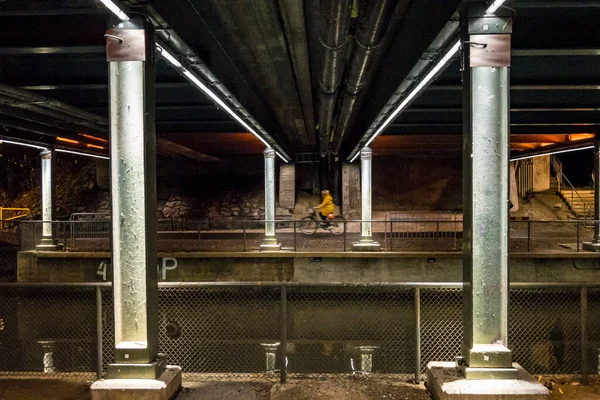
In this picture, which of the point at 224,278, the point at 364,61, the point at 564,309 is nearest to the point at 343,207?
the point at 224,278

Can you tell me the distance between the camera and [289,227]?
21859 millimetres

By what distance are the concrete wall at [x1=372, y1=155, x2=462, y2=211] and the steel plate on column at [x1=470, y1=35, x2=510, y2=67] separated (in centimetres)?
2083

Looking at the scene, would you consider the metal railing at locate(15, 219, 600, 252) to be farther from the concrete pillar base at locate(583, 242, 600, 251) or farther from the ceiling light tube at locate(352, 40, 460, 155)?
the ceiling light tube at locate(352, 40, 460, 155)

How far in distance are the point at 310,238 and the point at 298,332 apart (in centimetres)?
761

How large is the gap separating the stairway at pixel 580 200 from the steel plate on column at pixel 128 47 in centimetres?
2755

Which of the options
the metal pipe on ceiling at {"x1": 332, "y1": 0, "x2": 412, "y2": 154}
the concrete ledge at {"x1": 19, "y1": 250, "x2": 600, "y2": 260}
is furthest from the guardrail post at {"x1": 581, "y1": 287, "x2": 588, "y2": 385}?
the concrete ledge at {"x1": 19, "y1": 250, "x2": 600, "y2": 260}

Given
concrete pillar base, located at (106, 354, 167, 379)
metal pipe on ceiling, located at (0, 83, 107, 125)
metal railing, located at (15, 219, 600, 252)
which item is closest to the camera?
concrete pillar base, located at (106, 354, 167, 379)

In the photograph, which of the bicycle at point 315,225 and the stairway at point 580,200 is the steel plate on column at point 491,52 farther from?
the stairway at point 580,200

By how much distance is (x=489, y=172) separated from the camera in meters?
4.30

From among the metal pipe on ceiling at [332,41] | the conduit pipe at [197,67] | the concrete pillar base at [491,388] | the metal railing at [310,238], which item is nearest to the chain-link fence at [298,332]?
the concrete pillar base at [491,388]

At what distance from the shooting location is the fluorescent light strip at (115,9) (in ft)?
13.1

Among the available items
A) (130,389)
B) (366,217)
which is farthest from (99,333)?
(366,217)

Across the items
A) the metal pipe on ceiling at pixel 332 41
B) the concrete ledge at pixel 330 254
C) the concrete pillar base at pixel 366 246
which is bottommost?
the concrete ledge at pixel 330 254

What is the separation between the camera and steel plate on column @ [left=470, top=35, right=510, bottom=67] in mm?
4305
